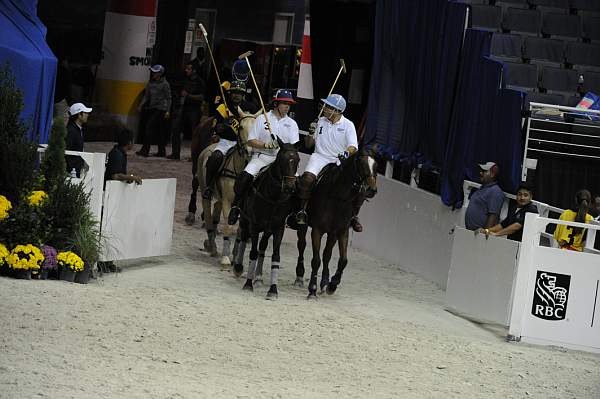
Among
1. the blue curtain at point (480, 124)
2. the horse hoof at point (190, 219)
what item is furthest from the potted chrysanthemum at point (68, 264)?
the horse hoof at point (190, 219)

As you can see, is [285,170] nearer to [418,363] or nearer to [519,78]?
[418,363]

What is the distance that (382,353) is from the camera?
1197cm

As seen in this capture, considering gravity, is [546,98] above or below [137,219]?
above

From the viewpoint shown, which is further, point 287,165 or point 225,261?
point 225,261

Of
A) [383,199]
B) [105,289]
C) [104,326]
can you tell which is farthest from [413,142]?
[104,326]

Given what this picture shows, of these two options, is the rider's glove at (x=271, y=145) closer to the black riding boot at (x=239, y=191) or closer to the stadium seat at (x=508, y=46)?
the black riding boot at (x=239, y=191)

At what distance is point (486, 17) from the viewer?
19.3 meters

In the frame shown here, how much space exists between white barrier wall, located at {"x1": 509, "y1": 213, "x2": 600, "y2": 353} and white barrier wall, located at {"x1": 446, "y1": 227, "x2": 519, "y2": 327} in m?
0.43

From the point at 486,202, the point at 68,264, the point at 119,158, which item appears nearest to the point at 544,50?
the point at 486,202

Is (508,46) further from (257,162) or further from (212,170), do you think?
(257,162)

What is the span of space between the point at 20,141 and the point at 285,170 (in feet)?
9.87

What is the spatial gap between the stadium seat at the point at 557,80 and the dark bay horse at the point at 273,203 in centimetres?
576

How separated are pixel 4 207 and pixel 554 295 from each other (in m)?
5.97

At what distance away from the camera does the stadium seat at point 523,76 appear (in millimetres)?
18766
